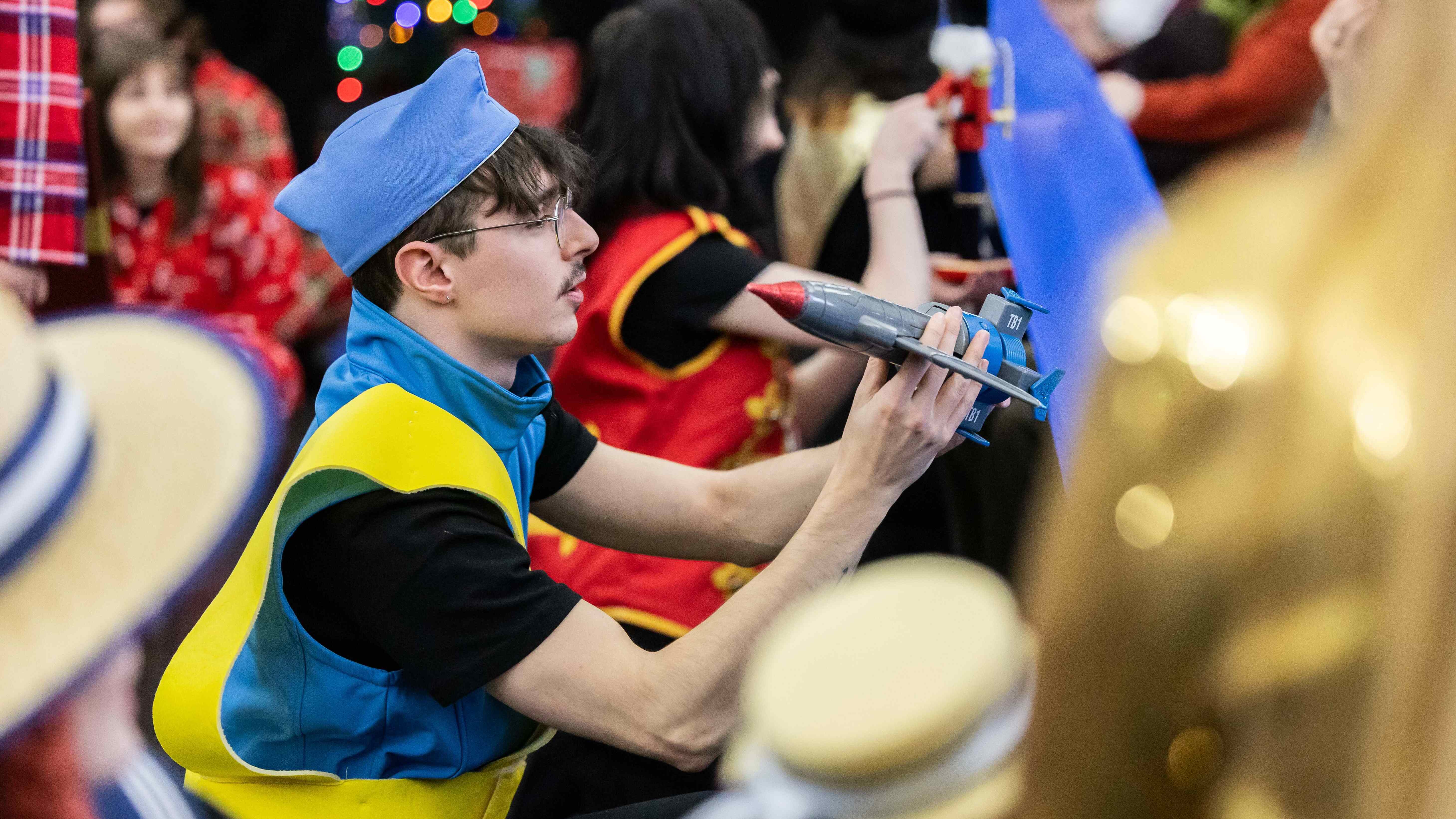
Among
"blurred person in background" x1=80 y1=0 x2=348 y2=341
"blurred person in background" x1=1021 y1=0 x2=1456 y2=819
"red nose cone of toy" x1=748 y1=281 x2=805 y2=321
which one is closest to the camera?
"blurred person in background" x1=1021 y1=0 x2=1456 y2=819

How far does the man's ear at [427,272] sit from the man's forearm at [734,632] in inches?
20.1

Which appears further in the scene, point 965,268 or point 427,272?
point 965,268

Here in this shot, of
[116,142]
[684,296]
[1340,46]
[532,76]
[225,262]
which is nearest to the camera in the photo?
[1340,46]

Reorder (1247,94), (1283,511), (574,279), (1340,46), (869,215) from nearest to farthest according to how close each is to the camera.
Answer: (1283,511) < (574,279) < (1340,46) < (1247,94) < (869,215)

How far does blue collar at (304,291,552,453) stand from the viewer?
149 centimetres

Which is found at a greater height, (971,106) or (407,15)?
(971,106)

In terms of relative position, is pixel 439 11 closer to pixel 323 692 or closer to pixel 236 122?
pixel 236 122

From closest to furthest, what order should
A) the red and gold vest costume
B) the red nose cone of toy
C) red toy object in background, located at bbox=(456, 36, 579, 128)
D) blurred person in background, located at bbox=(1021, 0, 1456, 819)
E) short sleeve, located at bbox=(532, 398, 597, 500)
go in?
1. blurred person in background, located at bbox=(1021, 0, 1456, 819)
2. the red nose cone of toy
3. short sleeve, located at bbox=(532, 398, 597, 500)
4. the red and gold vest costume
5. red toy object in background, located at bbox=(456, 36, 579, 128)

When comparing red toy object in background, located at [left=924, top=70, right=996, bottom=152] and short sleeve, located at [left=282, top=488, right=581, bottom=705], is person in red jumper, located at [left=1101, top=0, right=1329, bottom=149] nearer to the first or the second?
red toy object in background, located at [left=924, top=70, right=996, bottom=152]

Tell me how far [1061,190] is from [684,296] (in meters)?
0.67

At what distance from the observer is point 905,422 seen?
4.61ft

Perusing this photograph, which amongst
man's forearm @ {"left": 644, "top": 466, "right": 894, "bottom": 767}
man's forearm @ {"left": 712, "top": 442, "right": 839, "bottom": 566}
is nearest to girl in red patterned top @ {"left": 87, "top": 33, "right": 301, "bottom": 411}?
man's forearm @ {"left": 712, "top": 442, "right": 839, "bottom": 566}

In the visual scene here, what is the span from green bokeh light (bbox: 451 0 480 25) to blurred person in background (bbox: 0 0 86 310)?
220 inches

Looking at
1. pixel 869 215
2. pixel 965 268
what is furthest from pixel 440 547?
pixel 869 215
